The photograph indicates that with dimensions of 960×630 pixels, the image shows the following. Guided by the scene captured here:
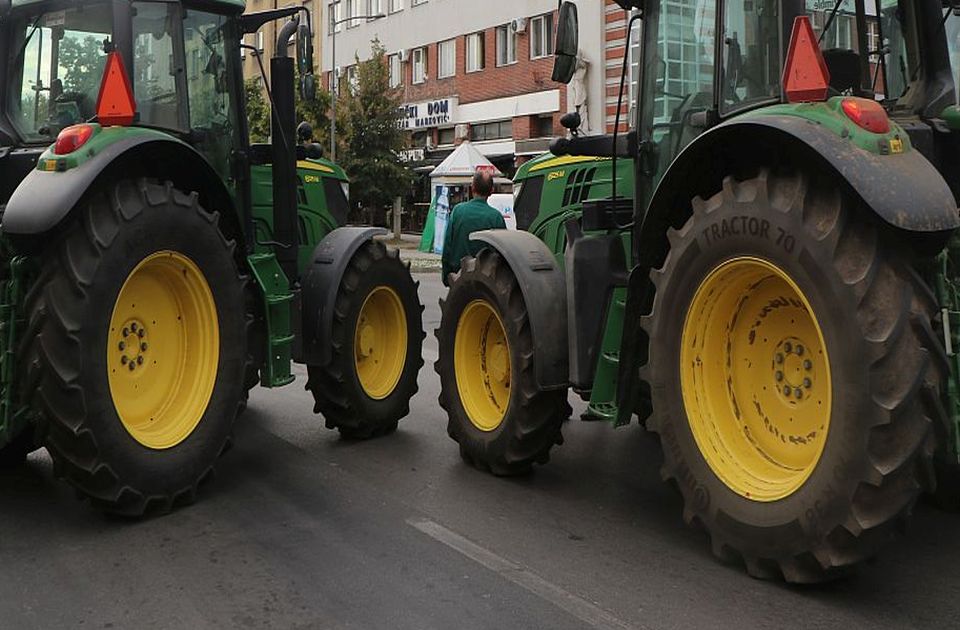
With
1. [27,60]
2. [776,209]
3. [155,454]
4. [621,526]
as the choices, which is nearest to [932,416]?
[776,209]

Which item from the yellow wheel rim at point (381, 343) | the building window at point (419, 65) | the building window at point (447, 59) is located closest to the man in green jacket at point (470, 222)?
the yellow wheel rim at point (381, 343)

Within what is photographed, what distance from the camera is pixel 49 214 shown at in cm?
489

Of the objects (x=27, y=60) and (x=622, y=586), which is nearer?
(x=622, y=586)

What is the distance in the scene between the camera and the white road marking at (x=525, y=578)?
13.5 feet

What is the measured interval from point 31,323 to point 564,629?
291 centimetres

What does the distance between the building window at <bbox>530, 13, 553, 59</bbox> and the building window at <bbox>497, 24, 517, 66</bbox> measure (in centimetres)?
105

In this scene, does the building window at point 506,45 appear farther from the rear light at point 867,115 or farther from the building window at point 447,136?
the rear light at point 867,115

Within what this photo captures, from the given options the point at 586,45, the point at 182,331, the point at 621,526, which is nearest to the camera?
the point at 621,526

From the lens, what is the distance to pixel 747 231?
14.2 feet

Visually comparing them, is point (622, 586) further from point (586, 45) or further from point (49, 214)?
point (586, 45)

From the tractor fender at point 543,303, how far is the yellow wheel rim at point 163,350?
1.77 m

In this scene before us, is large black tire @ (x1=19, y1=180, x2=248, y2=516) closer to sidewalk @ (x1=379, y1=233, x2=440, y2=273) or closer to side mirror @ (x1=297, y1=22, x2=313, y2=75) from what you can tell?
side mirror @ (x1=297, y1=22, x2=313, y2=75)

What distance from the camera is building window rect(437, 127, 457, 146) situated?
40.6 m

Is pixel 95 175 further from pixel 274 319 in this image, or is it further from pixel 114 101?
pixel 274 319
